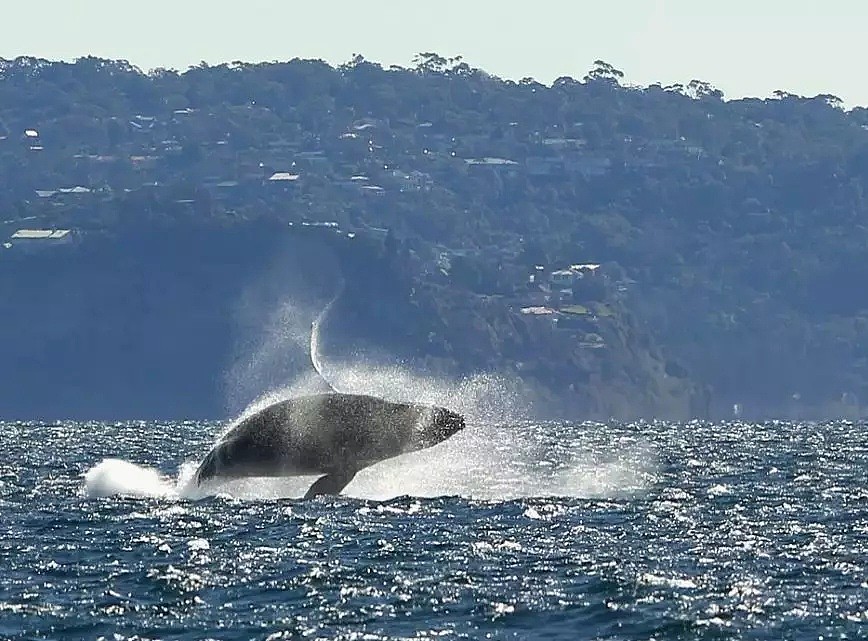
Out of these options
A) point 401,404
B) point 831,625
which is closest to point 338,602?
point 831,625

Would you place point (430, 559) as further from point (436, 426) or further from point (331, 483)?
point (331, 483)

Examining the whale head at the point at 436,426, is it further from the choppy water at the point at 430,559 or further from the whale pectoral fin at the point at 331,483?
the whale pectoral fin at the point at 331,483

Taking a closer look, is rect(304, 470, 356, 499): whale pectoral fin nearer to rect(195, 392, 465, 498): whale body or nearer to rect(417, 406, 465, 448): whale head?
rect(195, 392, 465, 498): whale body

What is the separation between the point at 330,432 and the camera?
4706cm

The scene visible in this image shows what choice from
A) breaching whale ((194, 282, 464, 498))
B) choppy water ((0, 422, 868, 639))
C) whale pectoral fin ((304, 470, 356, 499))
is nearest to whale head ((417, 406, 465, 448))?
breaching whale ((194, 282, 464, 498))

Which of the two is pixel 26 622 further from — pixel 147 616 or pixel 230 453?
pixel 230 453

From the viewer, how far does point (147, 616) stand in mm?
31391

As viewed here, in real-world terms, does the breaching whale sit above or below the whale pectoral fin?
above

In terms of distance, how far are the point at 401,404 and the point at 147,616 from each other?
17.1 meters

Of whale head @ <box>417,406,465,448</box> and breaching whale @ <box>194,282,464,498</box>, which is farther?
whale head @ <box>417,406,465,448</box>

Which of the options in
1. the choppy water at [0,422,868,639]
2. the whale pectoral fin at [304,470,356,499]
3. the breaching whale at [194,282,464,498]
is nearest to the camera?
the choppy water at [0,422,868,639]

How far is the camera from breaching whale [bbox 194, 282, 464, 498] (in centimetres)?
4703

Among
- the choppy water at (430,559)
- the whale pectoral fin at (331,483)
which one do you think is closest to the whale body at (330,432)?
the whale pectoral fin at (331,483)

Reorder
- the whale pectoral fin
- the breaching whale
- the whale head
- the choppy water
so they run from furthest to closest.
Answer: the whale pectoral fin < the whale head < the breaching whale < the choppy water
